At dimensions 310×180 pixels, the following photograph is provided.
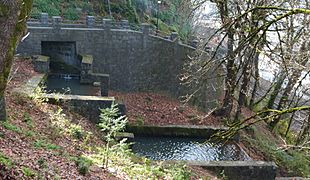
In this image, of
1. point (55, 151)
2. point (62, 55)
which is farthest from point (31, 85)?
point (55, 151)

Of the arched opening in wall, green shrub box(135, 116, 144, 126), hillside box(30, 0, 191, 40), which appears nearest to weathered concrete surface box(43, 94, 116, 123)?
green shrub box(135, 116, 144, 126)

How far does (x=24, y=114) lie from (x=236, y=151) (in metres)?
7.85

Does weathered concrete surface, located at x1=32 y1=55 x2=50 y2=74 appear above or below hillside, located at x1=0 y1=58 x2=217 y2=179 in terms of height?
above

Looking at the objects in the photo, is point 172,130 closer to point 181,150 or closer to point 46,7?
point 181,150

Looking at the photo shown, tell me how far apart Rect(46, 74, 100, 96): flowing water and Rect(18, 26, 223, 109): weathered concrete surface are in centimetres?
154

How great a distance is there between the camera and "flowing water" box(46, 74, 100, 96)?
17.2 meters

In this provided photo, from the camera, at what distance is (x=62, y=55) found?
69.1 feet

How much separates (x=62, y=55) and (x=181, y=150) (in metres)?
9.57

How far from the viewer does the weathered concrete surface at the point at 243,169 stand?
12.5 m

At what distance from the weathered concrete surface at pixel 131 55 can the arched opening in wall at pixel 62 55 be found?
0.05 m

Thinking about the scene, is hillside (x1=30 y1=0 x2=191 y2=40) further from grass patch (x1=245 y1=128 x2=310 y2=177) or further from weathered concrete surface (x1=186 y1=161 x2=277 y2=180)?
weathered concrete surface (x1=186 y1=161 x2=277 y2=180)

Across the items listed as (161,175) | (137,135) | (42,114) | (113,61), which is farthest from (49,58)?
(161,175)

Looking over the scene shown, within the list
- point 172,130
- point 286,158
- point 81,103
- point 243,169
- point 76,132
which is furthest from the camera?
point 286,158

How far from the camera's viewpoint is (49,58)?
20312 millimetres
